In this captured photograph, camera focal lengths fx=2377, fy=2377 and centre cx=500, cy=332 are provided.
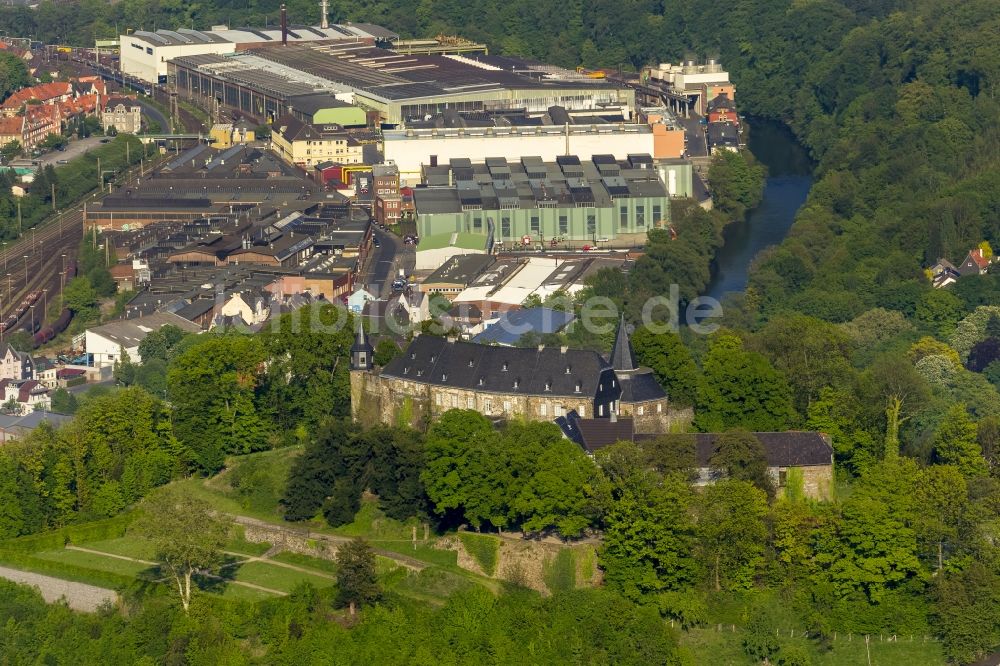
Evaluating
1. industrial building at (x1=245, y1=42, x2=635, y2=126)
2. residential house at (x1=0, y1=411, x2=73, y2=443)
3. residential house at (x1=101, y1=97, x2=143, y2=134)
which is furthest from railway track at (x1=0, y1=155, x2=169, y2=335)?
residential house at (x1=101, y1=97, x2=143, y2=134)

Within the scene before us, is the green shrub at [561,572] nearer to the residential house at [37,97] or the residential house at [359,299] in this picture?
the residential house at [359,299]

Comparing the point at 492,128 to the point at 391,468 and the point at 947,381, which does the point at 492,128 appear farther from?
the point at 391,468

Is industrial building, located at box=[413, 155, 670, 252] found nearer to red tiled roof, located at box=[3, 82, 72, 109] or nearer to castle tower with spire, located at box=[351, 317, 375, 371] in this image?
castle tower with spire, located at box=[351, 317, 375, 371]

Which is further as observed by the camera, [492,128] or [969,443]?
[492,128]

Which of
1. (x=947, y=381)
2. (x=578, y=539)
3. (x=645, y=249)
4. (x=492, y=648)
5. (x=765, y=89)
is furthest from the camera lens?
(x=765, y=89)

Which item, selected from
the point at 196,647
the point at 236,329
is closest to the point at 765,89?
the point at 236,329

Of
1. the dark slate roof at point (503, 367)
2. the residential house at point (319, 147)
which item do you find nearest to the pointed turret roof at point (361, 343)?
the dark slate roof at point (503, 367)

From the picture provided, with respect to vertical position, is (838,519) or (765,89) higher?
(765,89)
